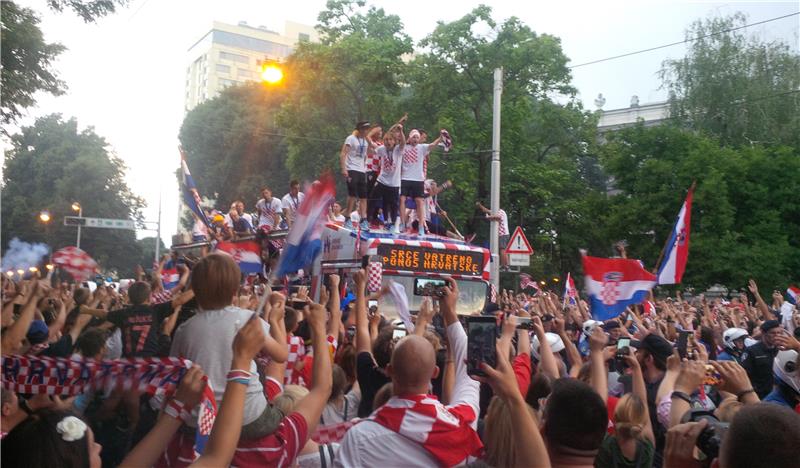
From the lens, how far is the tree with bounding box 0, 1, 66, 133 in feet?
38.4

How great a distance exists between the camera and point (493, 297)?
46.0 ft

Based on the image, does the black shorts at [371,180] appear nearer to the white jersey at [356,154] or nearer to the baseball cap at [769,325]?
the white jersey at [356,154]

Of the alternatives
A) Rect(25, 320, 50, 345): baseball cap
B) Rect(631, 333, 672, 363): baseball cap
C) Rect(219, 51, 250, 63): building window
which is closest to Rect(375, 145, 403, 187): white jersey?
Rect(25, 320, 50, 345): baseball cap

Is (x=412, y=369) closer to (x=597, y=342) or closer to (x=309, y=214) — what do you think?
(x=309, y=214)

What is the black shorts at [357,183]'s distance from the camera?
49.8ft

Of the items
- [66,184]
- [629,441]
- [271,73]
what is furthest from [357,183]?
[66,184]

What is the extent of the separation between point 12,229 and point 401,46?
77.0ft

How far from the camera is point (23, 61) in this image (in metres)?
13.0

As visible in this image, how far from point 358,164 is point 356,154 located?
0.19m

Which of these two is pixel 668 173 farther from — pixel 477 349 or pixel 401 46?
pixel 477 349

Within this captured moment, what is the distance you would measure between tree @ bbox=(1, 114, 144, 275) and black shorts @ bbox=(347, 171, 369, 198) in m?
35.3

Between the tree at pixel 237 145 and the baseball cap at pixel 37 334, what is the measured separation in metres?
34.4

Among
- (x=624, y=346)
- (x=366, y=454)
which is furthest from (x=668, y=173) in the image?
(x=366, y=454)

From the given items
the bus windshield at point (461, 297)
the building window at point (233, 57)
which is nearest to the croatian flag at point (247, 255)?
the bus windshield at point (461, 297)
